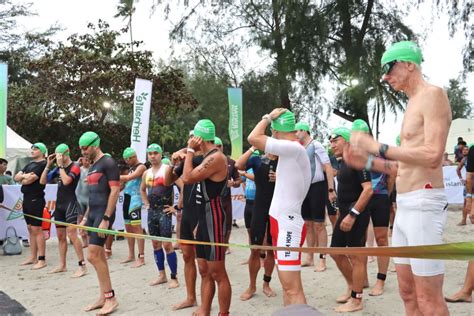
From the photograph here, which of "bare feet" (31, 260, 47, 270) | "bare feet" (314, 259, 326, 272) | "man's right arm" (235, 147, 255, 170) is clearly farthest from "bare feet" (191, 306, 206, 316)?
"bare feet" (31, 260, 47, 270)

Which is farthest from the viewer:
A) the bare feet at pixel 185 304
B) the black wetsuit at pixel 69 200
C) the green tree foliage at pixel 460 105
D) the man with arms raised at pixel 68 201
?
the green tree foliage at pixel 460 105

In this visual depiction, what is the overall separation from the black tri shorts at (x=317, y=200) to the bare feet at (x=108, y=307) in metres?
3.08

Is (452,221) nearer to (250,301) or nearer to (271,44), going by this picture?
(250,301)

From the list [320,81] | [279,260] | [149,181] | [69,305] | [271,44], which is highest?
[271,44]

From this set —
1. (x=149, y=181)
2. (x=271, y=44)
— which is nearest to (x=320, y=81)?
(x=271, y=44)

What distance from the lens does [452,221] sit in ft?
38.5

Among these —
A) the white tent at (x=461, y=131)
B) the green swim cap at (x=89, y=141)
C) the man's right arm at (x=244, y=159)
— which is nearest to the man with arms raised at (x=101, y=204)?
the green swim cap at (x=89, y=141)

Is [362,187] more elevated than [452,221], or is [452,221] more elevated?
[362,187]

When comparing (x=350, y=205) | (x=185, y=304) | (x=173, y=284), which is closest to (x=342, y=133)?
(x=350, y=205)

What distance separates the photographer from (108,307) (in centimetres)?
519

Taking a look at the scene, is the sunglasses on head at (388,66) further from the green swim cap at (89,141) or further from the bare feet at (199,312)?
the green swim cap at (89,141)

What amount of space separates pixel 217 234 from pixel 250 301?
1415 mm

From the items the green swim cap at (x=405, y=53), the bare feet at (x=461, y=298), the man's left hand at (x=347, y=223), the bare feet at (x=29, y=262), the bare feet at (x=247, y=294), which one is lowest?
the bare feet at (x=29, y=262)

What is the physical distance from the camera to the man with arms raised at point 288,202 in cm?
380
